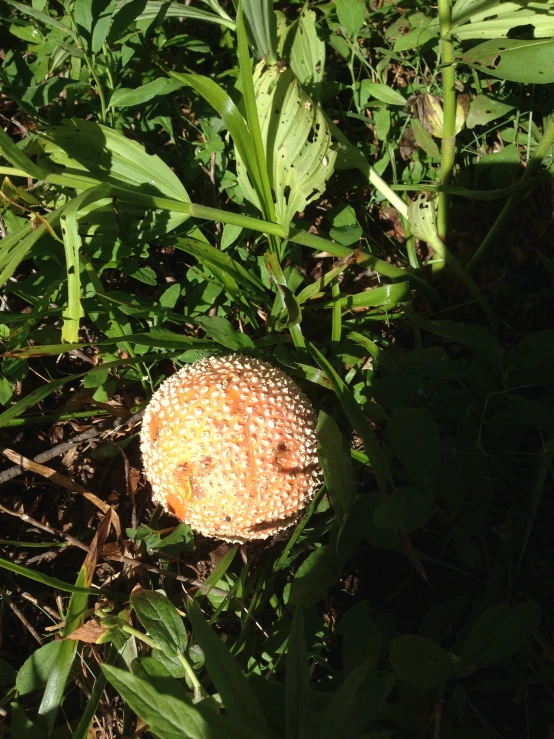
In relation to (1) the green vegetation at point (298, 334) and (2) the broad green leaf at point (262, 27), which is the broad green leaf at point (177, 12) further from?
(2) the broad green leaf at point (262, 27)

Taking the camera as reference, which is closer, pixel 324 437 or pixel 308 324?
pixel 324 437

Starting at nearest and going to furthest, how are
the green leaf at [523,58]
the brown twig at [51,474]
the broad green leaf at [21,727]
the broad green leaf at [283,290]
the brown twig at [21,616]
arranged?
the broad green leaf at [21,727]
the green leaf at [523,58]
the broad green leaf at [283,290]
the brown twig at [21,616]
the brown twig at [51,474]

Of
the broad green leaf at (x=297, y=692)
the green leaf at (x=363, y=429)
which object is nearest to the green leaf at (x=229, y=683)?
the broad green leaf at (x=297, y=692)

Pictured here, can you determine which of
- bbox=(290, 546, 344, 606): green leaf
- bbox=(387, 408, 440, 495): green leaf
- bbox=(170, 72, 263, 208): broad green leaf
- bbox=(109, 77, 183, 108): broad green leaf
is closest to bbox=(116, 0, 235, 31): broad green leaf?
bbox=(109, 77, 183, 108): broad green leaf

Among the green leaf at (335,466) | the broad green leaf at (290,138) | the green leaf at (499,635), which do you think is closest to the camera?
the green leaf at (499,635)

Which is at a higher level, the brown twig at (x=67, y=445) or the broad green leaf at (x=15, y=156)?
the broad green leaf at (x=15, y=156)

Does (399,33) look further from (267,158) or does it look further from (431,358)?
(431,358)

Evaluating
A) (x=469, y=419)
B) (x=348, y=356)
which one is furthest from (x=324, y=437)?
(x=348, y=356)
